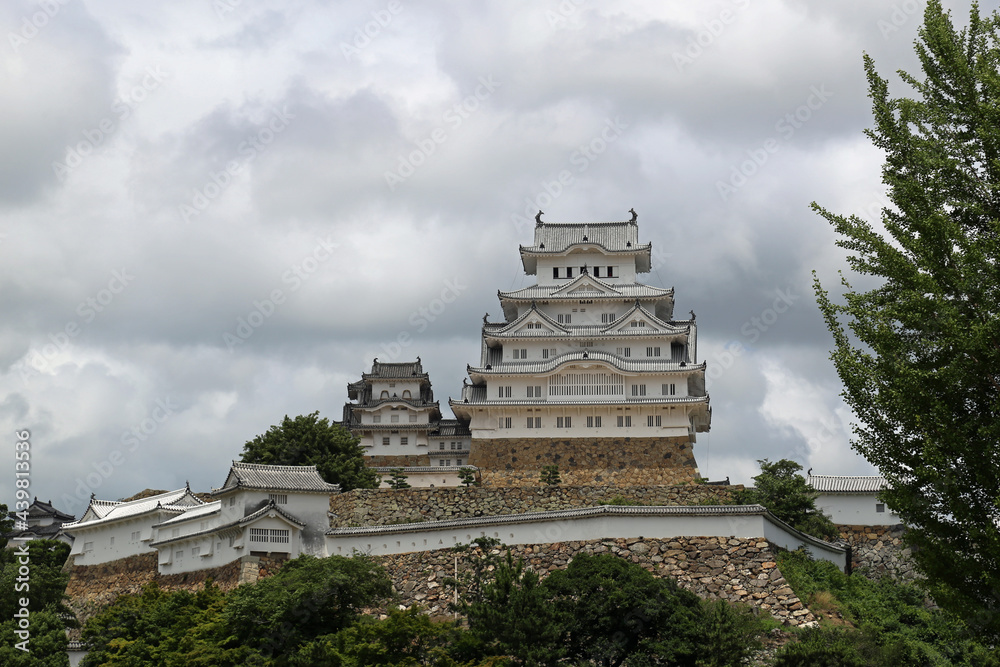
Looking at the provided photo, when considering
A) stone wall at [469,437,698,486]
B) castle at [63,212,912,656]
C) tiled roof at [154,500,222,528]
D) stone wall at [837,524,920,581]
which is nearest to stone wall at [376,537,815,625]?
castle at [63,212,912,656]

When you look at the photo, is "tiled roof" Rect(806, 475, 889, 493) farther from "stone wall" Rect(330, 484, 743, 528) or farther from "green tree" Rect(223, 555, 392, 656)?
"green tree" Rect(223, 555, 392, 656)

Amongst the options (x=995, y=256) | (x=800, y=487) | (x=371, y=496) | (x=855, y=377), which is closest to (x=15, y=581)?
(x=371, y=496)

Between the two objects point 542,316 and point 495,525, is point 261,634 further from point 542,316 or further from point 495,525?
point 542,316

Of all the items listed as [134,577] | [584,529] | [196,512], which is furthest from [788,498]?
[134,577]

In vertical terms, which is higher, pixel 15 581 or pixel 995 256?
pixel 995 256

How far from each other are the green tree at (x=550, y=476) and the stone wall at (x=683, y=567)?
9948 mm

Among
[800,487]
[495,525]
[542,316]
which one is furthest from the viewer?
[542,316]

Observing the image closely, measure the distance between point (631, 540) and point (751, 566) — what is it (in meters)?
3.69

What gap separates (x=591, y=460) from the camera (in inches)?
1895

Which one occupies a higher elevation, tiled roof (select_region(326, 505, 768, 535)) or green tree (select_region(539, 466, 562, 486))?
green tree (select_region(539, 466, 562, 486))

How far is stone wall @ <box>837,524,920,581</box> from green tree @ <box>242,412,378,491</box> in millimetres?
18653

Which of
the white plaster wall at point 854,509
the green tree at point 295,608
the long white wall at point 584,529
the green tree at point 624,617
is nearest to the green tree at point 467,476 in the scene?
the long white wall at point 584,529

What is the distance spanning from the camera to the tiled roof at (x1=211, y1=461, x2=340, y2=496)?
120 ft

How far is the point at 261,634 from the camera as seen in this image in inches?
1101
